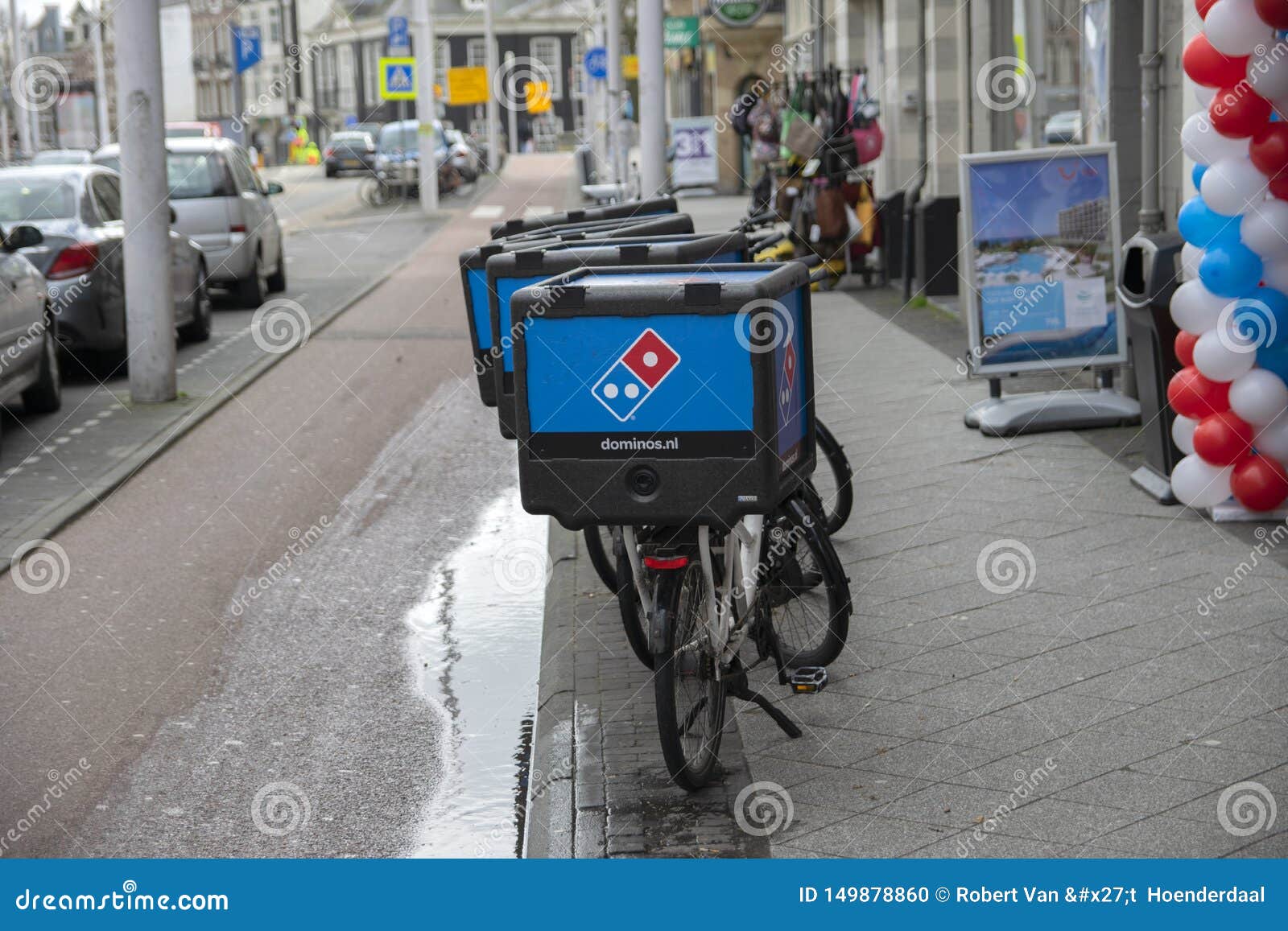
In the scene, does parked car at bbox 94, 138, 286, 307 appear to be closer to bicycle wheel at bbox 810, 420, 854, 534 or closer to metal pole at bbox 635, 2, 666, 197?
metal pole at bbox 635, 2, 666, 197

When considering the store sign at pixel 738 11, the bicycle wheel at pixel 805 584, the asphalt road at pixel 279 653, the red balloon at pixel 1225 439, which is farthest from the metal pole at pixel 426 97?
the bicycle wheel at pixel 805 584

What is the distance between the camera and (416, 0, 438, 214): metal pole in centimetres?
3697

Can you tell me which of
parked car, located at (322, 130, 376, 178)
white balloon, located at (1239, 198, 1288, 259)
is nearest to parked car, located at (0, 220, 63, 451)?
white balloon, located at (1239, 198, 1288, 259)

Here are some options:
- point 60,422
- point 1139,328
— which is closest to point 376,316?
point 60,422

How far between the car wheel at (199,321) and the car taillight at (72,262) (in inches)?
107

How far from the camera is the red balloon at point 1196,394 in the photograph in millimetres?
7602

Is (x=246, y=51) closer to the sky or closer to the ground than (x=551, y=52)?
closer to the ground

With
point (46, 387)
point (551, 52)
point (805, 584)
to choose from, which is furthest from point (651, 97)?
point (551, 52)

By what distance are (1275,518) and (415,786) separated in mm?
4177

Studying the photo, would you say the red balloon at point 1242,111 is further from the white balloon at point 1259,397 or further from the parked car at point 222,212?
the parked car at point 222,212

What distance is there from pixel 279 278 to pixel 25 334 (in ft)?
33.2

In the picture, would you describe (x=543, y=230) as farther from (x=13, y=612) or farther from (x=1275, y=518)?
(x=1275, y=518)

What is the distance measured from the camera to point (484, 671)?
652 centimetres

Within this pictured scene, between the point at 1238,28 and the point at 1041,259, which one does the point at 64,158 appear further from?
the point at 1238,28
